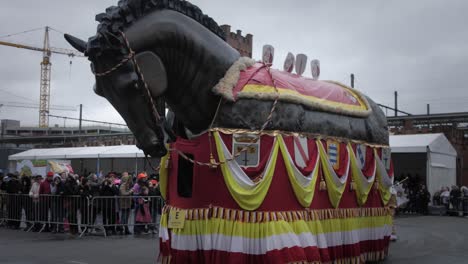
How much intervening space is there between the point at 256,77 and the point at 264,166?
1101 millimetres

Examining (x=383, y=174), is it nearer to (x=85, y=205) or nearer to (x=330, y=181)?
(x=330, y=181)

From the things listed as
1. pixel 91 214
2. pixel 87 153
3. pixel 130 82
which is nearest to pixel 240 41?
pixel 87 153

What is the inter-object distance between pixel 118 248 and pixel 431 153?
16.4 m

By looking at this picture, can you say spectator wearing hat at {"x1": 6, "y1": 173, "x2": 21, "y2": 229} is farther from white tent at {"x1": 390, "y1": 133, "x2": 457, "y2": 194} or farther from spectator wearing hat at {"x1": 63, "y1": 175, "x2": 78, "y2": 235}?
white tent at {"x1": 390, "y1": 133, "x2": 457, "y2": 194}

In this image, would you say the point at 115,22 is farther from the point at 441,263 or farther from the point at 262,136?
the point at 441,263

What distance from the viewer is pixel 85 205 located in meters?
15.0

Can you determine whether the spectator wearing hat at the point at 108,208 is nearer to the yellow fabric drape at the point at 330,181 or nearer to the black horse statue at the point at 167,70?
the black horse statue at the point at 167,70

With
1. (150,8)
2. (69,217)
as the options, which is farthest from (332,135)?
(69,217)

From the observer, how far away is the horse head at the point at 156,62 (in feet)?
16.9

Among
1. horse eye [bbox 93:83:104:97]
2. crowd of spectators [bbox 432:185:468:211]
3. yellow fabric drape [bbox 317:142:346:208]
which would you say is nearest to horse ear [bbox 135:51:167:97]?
horse eye [bbox 93:83:104:97]

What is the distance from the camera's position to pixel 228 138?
5.96 metres

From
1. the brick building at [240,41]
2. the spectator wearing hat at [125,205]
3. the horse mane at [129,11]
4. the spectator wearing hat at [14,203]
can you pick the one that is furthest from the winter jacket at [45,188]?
the brick building at [240,41]

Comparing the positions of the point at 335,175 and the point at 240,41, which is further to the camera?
the point at 240,41

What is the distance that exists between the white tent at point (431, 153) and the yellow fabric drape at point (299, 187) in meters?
17.9
